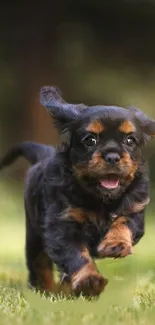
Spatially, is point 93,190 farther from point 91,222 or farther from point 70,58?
point 70,58

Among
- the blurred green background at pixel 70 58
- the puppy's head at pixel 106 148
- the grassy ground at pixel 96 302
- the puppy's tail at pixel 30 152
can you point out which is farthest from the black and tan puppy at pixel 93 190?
the blurred green background at pixel 70 58

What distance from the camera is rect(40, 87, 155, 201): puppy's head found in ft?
14.1

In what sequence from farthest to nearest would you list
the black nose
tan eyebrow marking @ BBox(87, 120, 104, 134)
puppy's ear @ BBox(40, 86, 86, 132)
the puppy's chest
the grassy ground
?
1. puppy's ear @ BBox(40, 86, 86, 132)
2. the puppy's chest
3. tan eyebrow marking @ BBox(87, 120, 104, 134)
4. the black nose
5. the grassy ground

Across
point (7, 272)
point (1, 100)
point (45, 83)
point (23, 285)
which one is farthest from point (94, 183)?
point (1, 100)

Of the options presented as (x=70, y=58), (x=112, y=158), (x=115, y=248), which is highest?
(x=112, y=158)

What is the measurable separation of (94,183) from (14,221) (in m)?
5.58

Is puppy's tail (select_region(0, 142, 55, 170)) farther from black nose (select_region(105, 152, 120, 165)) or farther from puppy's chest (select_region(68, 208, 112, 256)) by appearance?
black nose (select_region(105, 152, 120, 165))

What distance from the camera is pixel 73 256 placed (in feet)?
14.4

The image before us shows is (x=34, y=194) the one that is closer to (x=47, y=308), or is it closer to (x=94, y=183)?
(x=94, y=183)

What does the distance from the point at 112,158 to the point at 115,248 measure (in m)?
0.45

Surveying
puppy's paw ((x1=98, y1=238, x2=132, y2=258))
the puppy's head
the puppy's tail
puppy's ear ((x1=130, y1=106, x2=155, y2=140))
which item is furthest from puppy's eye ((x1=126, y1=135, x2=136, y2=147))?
the puppy's tail

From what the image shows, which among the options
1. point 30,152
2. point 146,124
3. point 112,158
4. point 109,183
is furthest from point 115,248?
point 30,152

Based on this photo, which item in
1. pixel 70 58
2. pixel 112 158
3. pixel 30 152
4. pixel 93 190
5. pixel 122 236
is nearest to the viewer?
pixel 112 158

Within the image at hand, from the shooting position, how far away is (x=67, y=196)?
460cm
